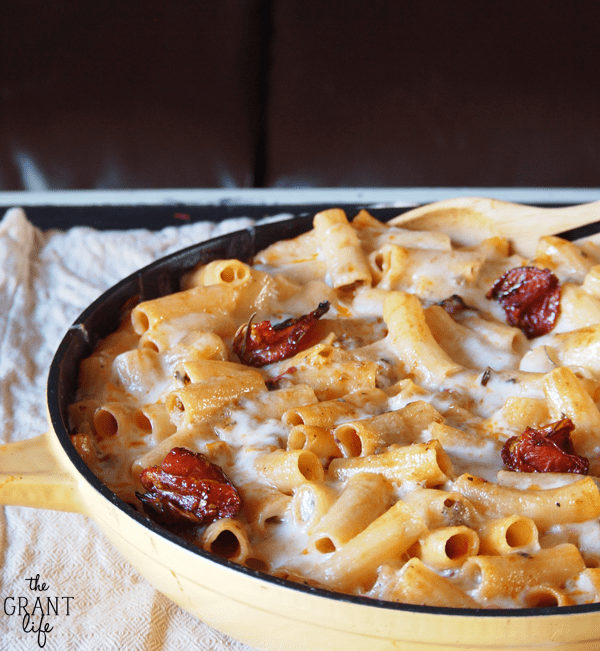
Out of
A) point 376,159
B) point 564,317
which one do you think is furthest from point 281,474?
point 376,159

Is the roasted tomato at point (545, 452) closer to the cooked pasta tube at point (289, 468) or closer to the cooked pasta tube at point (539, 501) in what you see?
the cooked pasta tube at point (539, 501)

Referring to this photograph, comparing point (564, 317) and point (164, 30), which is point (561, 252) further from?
point (164, 30)

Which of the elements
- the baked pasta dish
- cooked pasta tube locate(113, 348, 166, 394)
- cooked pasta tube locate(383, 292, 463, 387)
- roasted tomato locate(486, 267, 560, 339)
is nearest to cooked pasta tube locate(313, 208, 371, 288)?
the baked pasta dish

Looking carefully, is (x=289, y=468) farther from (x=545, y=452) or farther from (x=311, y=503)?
(x=545, y=452)

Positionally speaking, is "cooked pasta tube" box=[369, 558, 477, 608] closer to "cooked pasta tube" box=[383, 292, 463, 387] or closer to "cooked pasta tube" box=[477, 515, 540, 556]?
"cooked pasta tube" box=[477, 515, 540, 556]

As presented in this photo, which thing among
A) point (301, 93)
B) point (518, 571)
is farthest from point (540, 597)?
point (301, 93)

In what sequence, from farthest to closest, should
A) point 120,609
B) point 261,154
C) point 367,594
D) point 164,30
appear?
1. point 261,154
2. point 164,30
3. point 120,609
4. point 367,594

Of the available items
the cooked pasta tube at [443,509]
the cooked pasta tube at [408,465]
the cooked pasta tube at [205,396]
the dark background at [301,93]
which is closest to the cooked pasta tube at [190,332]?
the cooked pasta tube at [205,396]
